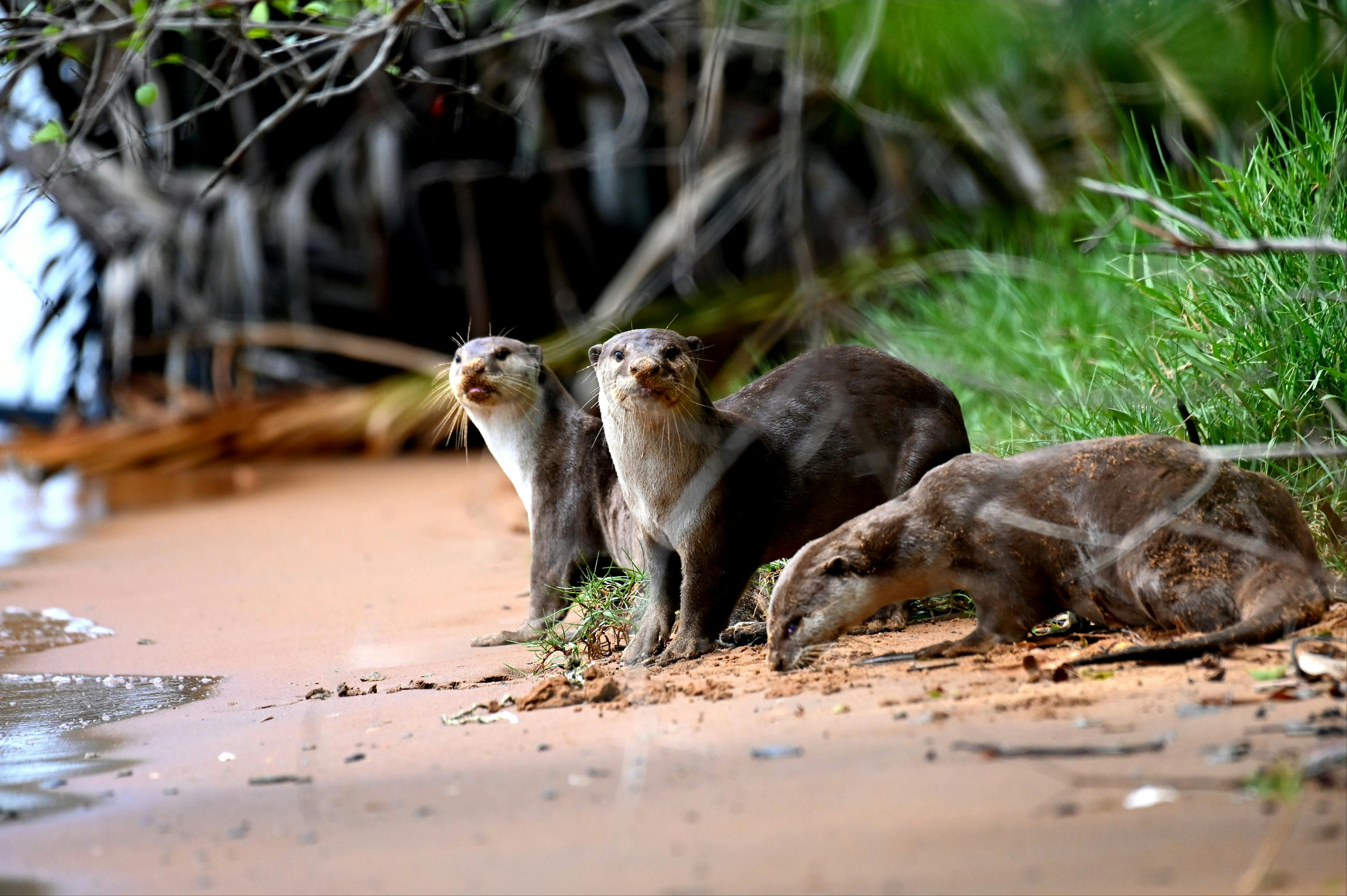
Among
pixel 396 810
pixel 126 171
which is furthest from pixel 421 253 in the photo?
pixel 396 810

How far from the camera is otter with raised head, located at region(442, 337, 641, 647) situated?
14.4 ft

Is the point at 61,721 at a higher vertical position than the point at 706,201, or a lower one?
lower

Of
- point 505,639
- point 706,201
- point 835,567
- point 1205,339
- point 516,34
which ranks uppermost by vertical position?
point 516,34

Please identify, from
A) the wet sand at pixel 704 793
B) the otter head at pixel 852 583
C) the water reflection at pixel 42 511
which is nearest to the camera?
the wet sand at pixel 704 793

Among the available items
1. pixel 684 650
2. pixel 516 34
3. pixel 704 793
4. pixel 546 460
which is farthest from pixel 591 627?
pixel 516 34

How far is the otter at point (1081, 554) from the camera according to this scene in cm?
285

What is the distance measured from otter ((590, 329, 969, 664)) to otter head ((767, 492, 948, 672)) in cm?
39

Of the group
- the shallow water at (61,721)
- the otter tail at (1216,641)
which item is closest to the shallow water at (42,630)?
the shallow water at (61,721)

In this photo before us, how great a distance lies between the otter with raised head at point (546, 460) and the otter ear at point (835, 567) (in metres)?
1.11

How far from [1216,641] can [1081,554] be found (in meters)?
0.43

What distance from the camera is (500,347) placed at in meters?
4.59

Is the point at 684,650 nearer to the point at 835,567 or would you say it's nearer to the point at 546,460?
the point at 835,567

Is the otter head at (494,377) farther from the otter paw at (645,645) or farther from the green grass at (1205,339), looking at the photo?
the green grass at (1205,339)

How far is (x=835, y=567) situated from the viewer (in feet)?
10.6
